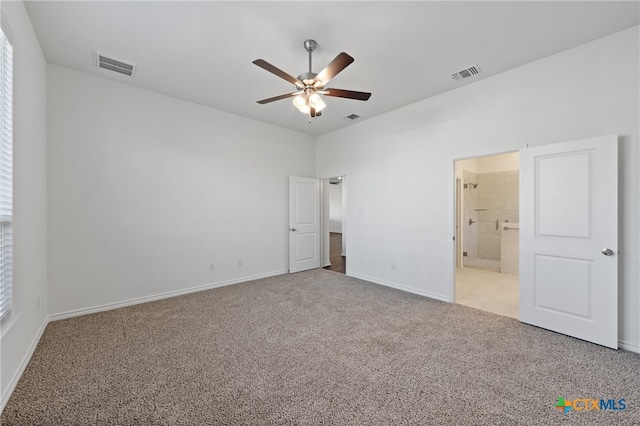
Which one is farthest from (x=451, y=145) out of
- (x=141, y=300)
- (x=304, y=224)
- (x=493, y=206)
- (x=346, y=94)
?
(x=141, y=300)

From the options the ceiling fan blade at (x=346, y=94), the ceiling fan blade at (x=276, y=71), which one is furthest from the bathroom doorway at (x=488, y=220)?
the ceiling fan blade at (x=276, y=71)

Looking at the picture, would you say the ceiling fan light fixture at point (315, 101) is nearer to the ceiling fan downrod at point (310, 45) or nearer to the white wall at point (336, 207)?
the ceiling fan downrod at point (310, 45)

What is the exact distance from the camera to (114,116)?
11.3 feet

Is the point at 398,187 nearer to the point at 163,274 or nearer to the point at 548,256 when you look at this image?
the point at 548,256

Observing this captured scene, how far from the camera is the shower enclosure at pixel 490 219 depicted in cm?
547

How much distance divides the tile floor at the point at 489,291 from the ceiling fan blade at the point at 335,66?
340cm

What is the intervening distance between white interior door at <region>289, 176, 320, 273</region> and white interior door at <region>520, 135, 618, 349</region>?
3.65 m

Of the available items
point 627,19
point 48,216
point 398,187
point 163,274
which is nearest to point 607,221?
point 627,19

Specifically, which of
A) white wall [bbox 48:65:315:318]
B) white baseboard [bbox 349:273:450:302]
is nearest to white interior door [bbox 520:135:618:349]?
white baseboard [bbox 349:273:450:302]

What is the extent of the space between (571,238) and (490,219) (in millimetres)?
3659

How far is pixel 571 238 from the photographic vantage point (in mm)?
2682

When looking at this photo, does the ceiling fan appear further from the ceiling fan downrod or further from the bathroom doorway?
the bathroom doorway

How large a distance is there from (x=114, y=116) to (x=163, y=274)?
2247 mm

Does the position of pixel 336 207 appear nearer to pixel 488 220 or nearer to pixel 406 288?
pixel 488 220
